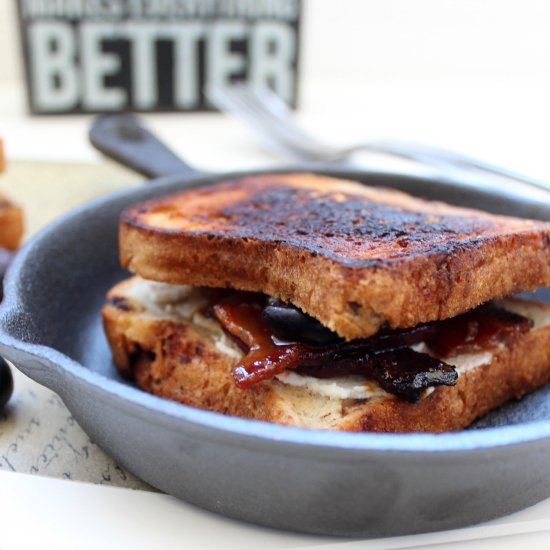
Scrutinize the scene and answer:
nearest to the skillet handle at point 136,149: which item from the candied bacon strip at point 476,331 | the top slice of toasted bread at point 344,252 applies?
the top slice of toasted bread at point 344,252

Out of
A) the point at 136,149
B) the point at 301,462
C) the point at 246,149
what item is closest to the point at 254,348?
the point at 301,462

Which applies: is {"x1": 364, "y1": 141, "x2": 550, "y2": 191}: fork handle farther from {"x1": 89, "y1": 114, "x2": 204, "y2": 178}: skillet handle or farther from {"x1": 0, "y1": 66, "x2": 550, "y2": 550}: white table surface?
{"x1": 89, "y1": 114, "x2": 204, "y2": 178}: skillet handle

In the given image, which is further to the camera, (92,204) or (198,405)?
(92,204)

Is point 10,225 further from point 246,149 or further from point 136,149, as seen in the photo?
point 246,149

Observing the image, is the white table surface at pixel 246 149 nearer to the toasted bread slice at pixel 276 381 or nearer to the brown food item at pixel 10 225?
the toasted bread slice at pixel 276 381

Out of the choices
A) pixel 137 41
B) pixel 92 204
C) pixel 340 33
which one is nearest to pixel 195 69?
pixel 137 41

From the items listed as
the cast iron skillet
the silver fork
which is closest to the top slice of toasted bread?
the cast iron skillet

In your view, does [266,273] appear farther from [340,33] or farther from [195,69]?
[340,33]
